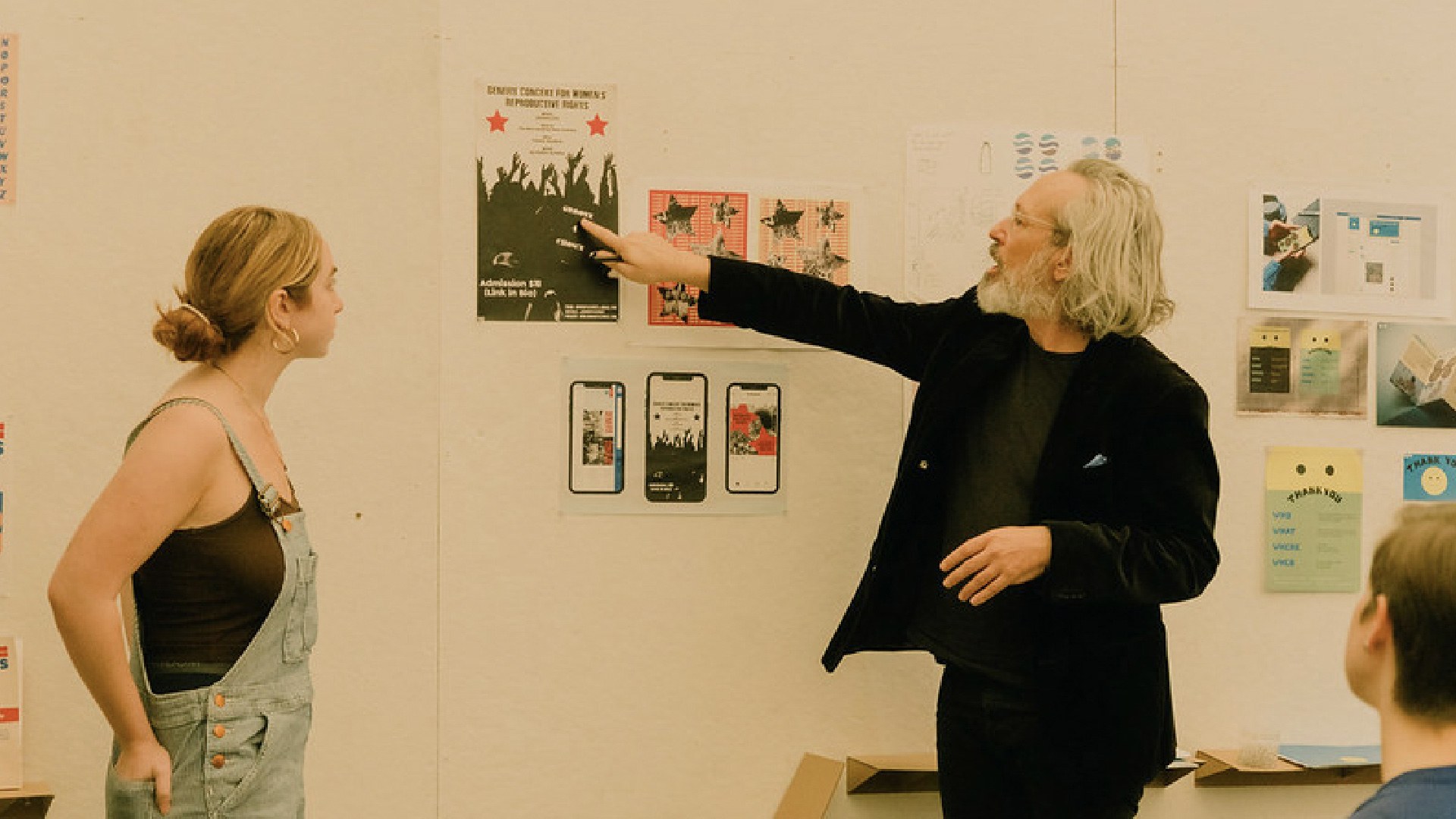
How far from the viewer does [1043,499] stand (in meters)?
1.98

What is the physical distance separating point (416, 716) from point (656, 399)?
0.78 meters

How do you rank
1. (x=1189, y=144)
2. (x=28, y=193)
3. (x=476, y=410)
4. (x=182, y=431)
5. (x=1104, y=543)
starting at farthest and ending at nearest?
(x=1189, y=144)
(x=476, y=410)
(x=28, y=193)
(x=1104, y=543)
(x=182, y=431)

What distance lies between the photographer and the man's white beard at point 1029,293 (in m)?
2.10

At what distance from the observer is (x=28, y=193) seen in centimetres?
223

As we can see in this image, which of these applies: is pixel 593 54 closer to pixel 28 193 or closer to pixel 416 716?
pixel 28 193

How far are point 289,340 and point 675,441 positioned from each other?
0.93 meters

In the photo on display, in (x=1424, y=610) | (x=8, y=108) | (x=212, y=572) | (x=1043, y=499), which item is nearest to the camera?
(x=1424, y=610)

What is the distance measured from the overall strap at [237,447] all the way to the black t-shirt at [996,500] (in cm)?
112

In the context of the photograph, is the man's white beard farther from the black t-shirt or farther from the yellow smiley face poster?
the yellow smiley face poster

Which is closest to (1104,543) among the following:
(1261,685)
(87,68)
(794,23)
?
(1261,685)

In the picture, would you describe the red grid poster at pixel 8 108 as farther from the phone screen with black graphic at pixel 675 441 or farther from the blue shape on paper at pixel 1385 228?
the blue shape on paper at pixel 1385 228

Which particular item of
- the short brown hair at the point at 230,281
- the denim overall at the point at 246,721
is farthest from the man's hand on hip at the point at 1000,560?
the short brown hair at the point at 230,281

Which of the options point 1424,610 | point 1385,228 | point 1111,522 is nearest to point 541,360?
point 1111,522

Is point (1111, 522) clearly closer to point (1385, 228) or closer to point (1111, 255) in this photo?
point (1111, 255)
